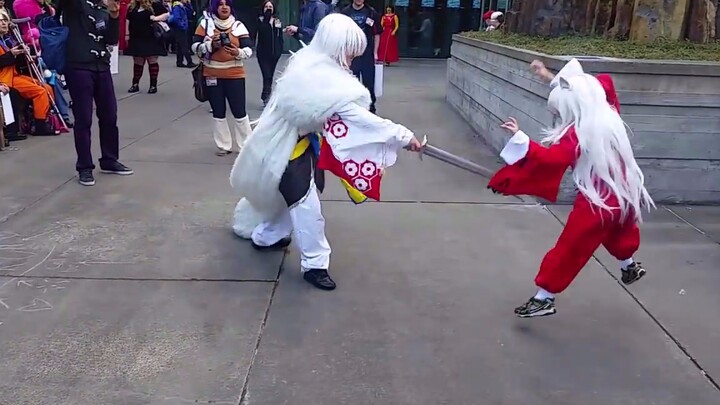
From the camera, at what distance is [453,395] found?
10.8 feet

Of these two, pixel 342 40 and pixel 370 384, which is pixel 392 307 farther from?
pixel 342 40

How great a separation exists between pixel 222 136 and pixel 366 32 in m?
2.91

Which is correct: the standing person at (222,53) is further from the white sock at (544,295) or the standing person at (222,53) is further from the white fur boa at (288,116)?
the white sock at (544,295)

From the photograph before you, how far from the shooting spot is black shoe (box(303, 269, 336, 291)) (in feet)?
14.4

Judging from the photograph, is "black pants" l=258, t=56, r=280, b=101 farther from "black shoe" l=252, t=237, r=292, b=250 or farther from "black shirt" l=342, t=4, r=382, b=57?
"black shoe" l=252, t=237, r=292, b=250

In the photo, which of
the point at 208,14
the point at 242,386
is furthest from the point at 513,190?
the point at 208,14

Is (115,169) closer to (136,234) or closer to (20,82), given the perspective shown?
(136,234)

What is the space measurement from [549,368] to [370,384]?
3.03 feet

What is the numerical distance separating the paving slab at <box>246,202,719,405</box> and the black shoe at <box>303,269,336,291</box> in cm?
6

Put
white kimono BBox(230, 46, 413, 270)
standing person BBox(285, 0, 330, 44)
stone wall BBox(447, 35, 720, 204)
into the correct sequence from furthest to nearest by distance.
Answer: standing person BBox(285, 0, 330, 44)
stone wall BBox(447, 35, 720, 204)
white kimono BBox(230, 46, 413, 270)

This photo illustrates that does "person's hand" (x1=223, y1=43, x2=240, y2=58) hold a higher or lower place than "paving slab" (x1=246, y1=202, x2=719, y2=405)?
higher

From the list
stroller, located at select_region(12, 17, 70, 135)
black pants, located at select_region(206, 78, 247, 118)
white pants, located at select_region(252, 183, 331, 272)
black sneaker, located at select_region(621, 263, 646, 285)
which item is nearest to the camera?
black sneaker, located at select_region(621, 263, 646, 285)

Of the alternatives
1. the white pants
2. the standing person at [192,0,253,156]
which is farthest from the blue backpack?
the white pants

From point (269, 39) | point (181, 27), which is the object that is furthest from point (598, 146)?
point (181, 27)
